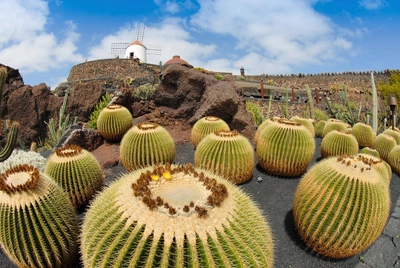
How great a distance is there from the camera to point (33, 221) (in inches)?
109

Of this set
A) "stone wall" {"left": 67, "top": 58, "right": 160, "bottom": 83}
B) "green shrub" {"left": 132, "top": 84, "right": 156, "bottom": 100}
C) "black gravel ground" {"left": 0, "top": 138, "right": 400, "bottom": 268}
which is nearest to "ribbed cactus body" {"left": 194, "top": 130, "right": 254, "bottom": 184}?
"black gravel ground" {"left": 0, "top": 138, "right": 400, "bottom": 268}

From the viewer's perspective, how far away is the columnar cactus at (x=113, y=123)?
8258 millimetres

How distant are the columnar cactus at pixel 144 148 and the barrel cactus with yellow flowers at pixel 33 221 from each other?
2.67 m

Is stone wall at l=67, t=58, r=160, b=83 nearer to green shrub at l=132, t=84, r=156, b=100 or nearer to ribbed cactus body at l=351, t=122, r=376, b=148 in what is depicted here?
green shrub at l=132, t=84, r=156, b=100

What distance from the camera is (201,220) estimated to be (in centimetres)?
186

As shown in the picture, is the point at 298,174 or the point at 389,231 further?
the point at 298,174

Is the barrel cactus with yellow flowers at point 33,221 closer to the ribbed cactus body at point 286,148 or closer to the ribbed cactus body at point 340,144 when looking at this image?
the ribbed cactus body at point 286,148

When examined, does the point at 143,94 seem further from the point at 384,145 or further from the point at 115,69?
the point at 115,69

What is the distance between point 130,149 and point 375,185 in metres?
4.31

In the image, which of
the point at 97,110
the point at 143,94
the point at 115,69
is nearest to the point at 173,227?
the point at 143,94

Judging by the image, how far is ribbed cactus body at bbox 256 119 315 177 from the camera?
5762 millimetres

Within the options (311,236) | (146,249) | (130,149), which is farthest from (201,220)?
(130,149)

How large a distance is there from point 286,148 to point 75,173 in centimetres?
399

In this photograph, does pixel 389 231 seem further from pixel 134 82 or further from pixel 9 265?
pixel 134 82
